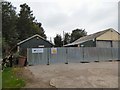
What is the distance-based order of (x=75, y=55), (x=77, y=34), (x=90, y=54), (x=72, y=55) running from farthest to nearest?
(x=77, y=34) < (x=90, y=54) < (x=75, y=55) < (x=72, y=55)

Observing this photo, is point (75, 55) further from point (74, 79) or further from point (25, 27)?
point (25, 27)

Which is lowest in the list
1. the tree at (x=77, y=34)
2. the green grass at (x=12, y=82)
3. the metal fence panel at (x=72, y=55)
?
the green grass at (x=12, y=82)

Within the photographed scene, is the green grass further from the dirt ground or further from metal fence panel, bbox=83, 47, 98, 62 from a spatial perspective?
metal fence panel, bbox=83, 47, 98, 62

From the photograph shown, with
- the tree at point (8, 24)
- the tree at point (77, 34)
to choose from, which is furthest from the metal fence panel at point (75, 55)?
the tree at point (77, 34)

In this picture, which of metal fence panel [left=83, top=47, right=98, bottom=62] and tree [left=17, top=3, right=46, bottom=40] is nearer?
metal fence panel [left=83, top=47, right=98, bottom=62]

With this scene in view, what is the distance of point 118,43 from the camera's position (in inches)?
1421

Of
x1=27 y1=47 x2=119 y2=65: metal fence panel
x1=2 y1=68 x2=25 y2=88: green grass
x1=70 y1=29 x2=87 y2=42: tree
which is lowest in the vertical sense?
x1=2 y1=68 x2=25 y2=88: green grass

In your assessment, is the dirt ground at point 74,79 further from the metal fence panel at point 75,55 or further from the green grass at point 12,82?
the metal fence panel at point 75,55

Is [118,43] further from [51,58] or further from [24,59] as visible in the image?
[24,59]

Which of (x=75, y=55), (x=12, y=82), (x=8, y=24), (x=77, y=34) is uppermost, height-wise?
(x=8, y=24)

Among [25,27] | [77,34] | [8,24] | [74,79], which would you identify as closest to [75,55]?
[74,79]

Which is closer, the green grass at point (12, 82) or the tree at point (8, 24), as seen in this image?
the green grass at point (12, 82)

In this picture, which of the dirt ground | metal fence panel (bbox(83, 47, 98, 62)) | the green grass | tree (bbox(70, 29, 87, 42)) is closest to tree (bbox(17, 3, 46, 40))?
tree (bbox(70, 29, 87, 42))

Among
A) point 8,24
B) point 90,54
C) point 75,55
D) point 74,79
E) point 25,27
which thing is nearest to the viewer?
point 74,79
